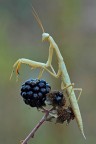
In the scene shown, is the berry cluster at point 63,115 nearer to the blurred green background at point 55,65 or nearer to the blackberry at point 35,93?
the blackberry at point 35,93

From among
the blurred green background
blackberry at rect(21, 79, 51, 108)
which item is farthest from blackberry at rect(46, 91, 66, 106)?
the blurred green background

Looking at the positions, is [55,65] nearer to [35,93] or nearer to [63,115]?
[35,93]

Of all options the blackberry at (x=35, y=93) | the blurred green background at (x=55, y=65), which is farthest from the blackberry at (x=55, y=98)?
the blurred green background at (x=55, y=65)

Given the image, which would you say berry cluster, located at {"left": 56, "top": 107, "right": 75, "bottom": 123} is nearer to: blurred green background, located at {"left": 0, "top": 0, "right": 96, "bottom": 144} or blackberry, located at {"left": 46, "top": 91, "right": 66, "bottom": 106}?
blackberry, located at {"left": 46, "top": 91, "right": 66, "bottom": 106}

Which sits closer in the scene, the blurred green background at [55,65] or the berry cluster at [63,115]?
the berry cluster at [63,115]

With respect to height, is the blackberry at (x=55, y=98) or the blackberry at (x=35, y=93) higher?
the blackberry at (x=35, y=93)

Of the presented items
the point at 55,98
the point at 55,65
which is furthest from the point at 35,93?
the point at 55,65

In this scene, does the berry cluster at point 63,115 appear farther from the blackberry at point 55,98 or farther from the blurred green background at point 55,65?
the blurred green background at point 55,65
